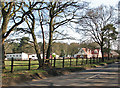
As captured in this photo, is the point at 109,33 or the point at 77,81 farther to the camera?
the point at 109,33

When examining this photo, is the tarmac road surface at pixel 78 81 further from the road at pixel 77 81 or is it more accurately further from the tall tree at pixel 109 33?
the tall tree at pixel 109 33

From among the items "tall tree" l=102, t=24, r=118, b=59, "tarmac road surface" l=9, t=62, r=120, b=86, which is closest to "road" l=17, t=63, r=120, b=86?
"tarmac road surface" l=9, t=62, r=120, b=86

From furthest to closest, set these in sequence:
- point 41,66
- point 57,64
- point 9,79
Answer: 1. point 57,64
2. point 41,66
3. point 9,79

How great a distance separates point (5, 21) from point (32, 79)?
566cm

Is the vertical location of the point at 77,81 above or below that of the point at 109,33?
below

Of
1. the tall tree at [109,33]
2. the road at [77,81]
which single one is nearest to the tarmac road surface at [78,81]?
the road at [77,81]

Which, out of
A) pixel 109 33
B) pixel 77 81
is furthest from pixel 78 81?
pixel 109 33

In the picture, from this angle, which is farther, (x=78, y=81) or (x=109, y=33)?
(x=109, y=33)

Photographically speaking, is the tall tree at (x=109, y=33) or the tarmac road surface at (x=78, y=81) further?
the tall tree at (x=109, y=33)

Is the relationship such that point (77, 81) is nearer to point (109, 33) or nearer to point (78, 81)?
point (78, 81)

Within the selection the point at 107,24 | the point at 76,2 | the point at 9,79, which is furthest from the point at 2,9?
the point at 107,24

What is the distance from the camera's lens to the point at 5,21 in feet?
46.3

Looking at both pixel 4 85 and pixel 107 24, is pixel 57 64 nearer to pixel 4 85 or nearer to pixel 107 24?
pixel 4 85

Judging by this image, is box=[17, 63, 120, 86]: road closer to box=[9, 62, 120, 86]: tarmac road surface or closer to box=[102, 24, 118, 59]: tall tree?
box=[9, 62, 120, 86]: tarmac road surface
